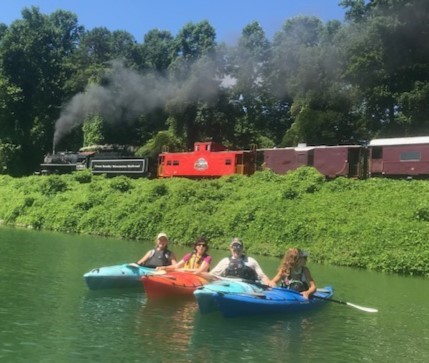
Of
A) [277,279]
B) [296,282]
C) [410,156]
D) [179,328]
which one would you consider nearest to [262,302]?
[277,279]

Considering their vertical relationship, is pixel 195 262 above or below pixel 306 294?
above

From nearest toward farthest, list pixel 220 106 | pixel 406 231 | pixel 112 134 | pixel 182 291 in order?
pixel 182 291
pixel 406 231
pixel 220 106
pixel 112 134

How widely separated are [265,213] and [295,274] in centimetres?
1275

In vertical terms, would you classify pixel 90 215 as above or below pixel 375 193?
below

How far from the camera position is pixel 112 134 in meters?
55.2

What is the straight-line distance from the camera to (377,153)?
2956 cm

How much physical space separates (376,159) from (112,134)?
31615 millimetres

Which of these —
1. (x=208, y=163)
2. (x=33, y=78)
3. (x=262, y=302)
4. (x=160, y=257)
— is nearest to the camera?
(x=262, y=302)

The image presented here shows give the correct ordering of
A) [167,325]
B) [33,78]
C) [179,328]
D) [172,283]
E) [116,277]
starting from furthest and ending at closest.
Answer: [33,78] → [116,277] → [172,283] → [167,325] → [179,328]

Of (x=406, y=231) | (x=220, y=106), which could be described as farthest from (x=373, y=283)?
(x=220, y=106)

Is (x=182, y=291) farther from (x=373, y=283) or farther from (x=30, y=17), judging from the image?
(x=30, y=17)

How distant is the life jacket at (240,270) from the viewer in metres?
11.0

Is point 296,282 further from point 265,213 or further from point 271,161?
point 271,161

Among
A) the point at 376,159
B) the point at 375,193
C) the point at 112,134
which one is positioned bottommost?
the point at 375,193
